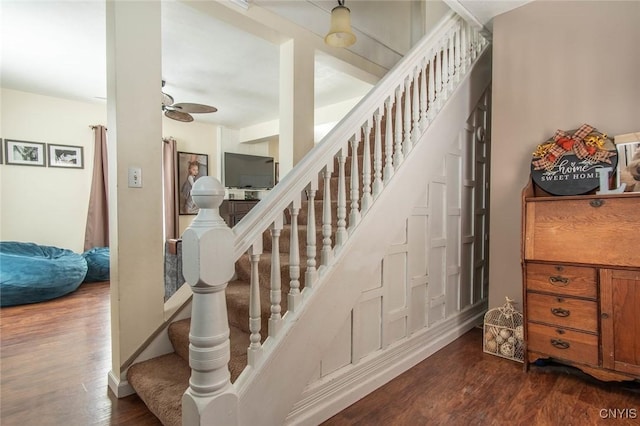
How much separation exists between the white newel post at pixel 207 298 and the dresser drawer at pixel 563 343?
6.01 feet

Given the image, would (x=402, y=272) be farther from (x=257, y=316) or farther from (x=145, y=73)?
(x=145, y=73)

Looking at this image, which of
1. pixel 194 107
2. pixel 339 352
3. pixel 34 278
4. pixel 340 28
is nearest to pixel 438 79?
pixel 340 28

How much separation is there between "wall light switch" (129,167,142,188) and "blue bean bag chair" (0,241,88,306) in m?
2.80

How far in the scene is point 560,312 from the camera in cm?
185

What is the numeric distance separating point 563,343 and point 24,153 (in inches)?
251

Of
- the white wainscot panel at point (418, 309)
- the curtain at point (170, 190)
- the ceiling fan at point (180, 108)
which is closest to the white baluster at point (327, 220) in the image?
the white wainscot panel at point (418, 309)

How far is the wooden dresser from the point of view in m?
1.65

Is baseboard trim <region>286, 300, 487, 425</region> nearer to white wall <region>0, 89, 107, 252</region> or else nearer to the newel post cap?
the newel post cap

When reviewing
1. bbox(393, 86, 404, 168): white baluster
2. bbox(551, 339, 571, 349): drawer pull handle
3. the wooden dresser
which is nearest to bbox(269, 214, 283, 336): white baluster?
bbox(393, 86, 404, 168): white baluster

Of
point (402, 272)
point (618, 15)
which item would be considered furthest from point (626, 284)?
point (618, 15)

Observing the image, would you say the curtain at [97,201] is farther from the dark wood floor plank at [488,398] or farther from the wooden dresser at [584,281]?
the wooden dresser at [584,281]

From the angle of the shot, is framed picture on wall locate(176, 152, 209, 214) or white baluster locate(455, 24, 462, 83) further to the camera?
framed picture on wall locate(176, 152, 209, 214)

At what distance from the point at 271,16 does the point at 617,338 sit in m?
2.99

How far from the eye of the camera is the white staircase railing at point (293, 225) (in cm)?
106
